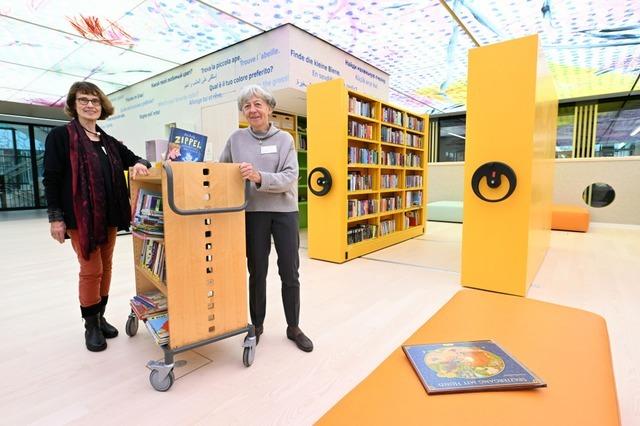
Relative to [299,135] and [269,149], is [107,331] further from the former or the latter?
[299,135]

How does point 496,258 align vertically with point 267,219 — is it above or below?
below

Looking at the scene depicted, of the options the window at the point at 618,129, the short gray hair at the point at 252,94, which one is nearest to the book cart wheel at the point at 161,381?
the short gray hair at the point at 252,94

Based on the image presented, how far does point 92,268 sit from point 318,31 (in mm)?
4455

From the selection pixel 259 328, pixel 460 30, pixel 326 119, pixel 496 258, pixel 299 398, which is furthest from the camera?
pixel 460 30

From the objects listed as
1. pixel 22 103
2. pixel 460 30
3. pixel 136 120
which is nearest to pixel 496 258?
pixel 460 30

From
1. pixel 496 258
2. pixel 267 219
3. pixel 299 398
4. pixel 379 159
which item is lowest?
pixel 299 398

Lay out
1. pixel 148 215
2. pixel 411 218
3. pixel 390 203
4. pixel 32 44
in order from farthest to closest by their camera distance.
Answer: pixel 411 218, pixel 32 44, pixel 390 203, pixel 148 215

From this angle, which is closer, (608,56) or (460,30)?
(460,30)

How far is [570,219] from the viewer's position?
653cm

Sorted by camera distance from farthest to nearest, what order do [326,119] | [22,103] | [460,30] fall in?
[22,103] → [460,30] → [326,119]

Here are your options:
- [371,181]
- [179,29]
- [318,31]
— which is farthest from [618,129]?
[179,29]

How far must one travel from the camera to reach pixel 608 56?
6.42m

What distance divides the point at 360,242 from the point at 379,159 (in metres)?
1.20

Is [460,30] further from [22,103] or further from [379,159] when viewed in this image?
[22,103]
